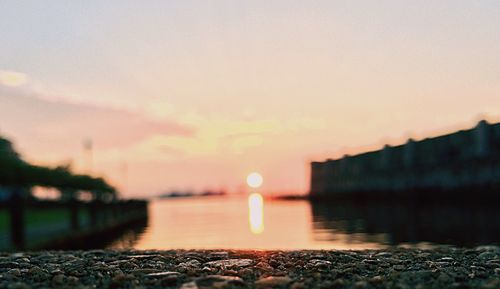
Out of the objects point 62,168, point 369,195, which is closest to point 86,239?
point 62,168

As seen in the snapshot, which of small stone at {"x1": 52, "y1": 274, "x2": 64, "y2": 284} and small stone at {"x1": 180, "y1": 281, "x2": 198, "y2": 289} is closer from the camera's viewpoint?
small stone at {"x1": 180, "y1": 281, "x2": 198, "y2": 289}

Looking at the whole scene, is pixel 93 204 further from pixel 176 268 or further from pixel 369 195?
pixel 369 195

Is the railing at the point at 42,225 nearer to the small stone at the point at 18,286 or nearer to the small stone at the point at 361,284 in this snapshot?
the small stone at the point at 18,286

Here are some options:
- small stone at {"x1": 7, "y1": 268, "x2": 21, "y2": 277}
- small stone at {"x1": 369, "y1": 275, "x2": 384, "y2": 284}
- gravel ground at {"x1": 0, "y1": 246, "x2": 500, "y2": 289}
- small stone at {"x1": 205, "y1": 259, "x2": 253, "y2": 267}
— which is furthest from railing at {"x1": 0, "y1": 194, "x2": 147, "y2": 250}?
small stone at {"x1": 369, "y1": 275, "x2": 384, "y2": 284}

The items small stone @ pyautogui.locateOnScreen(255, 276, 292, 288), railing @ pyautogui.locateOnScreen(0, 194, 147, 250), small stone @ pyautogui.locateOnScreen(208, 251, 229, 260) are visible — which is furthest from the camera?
railing @ pyautogui.locateOnScreen(0, 194, 147, 250)

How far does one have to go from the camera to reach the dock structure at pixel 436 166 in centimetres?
7538

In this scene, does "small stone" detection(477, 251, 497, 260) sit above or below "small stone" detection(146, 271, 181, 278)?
below

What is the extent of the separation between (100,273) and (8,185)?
111 ft

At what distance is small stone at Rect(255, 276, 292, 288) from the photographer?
280 inches

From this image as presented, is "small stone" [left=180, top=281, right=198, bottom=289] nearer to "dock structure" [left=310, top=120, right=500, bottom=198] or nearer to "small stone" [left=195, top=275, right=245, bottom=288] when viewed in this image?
"small stone" [left=195, top=275, right=245, bottom=288]

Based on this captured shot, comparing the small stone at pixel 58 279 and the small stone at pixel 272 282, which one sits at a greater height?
the small stone at pixel 58 279

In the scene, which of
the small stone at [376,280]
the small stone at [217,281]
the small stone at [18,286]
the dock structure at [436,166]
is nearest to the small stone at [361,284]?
the small stone at [376,280]

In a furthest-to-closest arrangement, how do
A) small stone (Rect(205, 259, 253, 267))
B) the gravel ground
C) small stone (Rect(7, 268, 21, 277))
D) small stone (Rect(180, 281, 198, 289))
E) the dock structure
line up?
the dock structure, small stone (Rect(205, 259, 253, 267)), small stone (Rect(7, 268, 21, 277)), the gravel ground, small stone (Rect(180, 281, 198, 289))

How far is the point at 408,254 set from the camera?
34.6 ft
